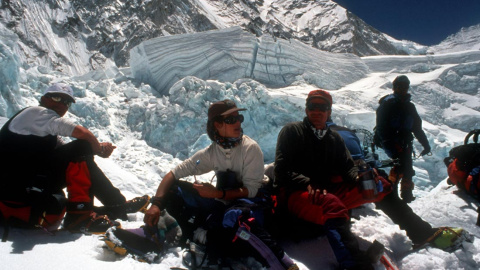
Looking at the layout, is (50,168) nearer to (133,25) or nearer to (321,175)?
(321,175)

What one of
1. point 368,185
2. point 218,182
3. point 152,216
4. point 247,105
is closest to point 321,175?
point 368,185

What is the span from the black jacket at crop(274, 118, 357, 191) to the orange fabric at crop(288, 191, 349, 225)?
0.32 ft

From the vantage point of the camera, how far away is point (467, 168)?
2.54 metres

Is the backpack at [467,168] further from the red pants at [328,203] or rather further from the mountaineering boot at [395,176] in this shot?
the red pants at [328,203]

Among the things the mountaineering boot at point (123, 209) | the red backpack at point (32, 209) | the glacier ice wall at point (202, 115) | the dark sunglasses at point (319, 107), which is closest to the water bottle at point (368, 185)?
the dark sunglasses at point (319, 107)

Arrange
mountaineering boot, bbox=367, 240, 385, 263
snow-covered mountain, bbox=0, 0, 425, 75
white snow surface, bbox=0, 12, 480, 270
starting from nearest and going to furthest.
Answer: mountaineering boot, bbox=367, 240, 385, 263 < white snow surface, bbox=0, 12, 480, 270 < snow-covered mountain, bbox=0, 0, 425, 75

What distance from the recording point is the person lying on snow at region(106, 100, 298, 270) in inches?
57.6

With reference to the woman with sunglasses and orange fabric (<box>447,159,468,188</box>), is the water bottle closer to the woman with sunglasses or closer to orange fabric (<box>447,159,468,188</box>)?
the woman with sunglasses

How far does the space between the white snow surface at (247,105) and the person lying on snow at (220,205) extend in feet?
1.97

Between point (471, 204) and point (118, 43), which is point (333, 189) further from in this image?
point (118, 43)

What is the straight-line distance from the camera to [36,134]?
1.73 m

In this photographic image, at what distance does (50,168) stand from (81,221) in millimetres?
359

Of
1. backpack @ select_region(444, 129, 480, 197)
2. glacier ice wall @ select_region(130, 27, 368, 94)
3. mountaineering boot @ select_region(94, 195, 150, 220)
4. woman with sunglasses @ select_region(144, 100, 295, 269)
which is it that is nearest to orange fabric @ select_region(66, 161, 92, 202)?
mountaineering boot @ select_region(94, 195, 150, 220)

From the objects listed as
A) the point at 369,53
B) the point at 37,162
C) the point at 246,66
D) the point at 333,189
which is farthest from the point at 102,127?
the point at 369,53
